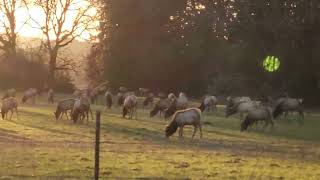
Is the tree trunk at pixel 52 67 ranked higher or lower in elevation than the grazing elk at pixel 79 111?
higher

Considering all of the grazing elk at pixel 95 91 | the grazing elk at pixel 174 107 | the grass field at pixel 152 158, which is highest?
the grazing elk at pixel 95 91

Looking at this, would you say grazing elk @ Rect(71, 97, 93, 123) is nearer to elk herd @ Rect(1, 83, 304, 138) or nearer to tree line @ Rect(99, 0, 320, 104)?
elk herd @ Rect(1, 83, 304, 138)

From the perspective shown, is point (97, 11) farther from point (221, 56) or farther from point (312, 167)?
point (312, 167)

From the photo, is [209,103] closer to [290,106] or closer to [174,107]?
[174,107]

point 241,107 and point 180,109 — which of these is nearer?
point 241,107

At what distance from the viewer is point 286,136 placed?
105ft

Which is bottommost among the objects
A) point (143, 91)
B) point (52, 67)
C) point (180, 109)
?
point (180, 109)

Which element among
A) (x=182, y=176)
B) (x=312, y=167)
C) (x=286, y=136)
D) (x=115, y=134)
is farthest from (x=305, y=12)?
(x=182, y=176)

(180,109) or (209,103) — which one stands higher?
(209,103)

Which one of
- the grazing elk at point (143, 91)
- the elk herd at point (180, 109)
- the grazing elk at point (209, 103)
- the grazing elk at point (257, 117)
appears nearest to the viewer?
the elk herd at point (180, 109)

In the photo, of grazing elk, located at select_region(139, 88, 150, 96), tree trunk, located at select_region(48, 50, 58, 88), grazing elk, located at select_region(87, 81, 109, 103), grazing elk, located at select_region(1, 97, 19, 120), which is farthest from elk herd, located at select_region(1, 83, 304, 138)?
tree trunk, located at select_region(48, 50, 58, 88)

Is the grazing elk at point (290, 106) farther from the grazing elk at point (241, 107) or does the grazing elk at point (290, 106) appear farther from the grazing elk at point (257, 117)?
the grazing elk at point (257, 117)

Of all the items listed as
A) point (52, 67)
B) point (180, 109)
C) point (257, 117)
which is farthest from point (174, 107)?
point (52, 67)

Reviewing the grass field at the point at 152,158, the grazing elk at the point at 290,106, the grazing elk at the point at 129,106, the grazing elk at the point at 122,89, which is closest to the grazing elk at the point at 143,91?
the grazing elk at the point at 122,89
